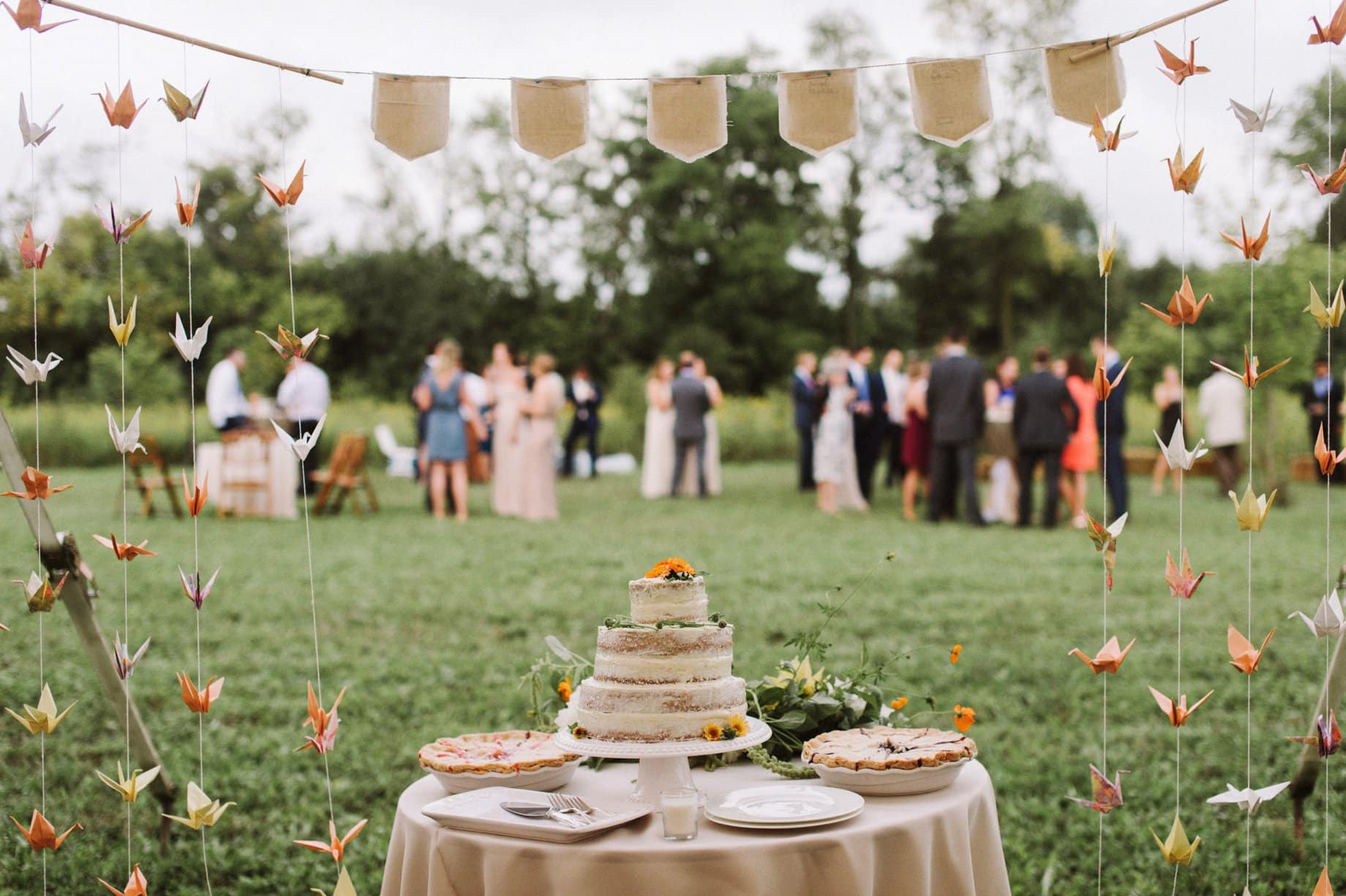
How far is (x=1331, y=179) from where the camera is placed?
2453mm

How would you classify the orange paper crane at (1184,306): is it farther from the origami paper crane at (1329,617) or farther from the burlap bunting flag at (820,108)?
the burlap bunting flag at (820,108)

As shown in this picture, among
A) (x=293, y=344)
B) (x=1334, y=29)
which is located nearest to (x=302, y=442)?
(x=293, y=344)

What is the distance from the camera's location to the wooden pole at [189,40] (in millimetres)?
2645

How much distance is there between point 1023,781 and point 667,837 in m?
3.19

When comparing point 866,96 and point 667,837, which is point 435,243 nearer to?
point 866,96

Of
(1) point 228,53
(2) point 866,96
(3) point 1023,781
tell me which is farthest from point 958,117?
(2) point 866,96

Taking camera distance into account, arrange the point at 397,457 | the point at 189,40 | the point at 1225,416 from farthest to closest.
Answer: the point at 397,457 → the point at 1225,416 → the point at 189,40

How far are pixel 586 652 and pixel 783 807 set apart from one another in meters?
4.55

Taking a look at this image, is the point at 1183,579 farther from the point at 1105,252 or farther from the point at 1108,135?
the point at 1108,135

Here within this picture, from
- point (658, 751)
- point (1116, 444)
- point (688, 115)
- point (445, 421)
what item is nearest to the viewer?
point (658, 751)

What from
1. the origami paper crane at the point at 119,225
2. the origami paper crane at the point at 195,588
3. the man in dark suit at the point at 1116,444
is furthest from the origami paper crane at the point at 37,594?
the man in dark suit at the point at 1116,444

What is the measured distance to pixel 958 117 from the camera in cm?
300

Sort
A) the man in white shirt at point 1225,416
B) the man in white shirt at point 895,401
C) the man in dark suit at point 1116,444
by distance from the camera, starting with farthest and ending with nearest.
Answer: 1. the man in white shirt at point 895,401
2. the man in white shirt at point 1225,416
3. the man in dark suit at point 1116,444

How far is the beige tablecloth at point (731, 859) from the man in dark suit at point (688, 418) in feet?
42.4
